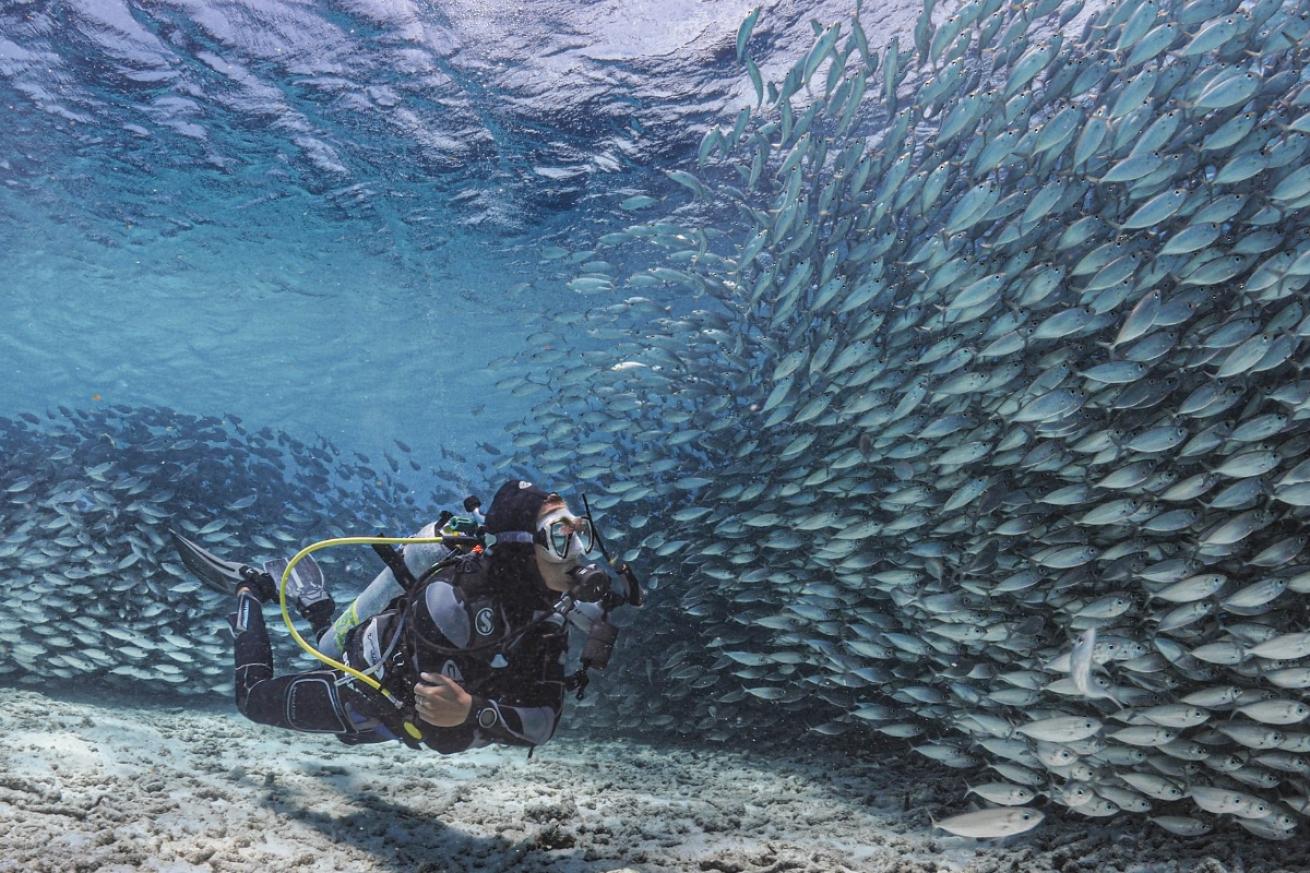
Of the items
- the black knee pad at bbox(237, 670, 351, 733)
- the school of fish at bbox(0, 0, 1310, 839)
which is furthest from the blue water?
the black knee pad at bbox(237, 670, 351, 733)

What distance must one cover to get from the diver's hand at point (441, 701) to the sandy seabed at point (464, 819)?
0.81 metres

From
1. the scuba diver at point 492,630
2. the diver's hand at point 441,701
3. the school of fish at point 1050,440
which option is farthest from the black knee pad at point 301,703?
the school of fish at point 1050,440

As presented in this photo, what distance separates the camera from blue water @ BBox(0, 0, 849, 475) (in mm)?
10984

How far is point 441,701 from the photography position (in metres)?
3.09

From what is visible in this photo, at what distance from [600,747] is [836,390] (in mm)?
4985

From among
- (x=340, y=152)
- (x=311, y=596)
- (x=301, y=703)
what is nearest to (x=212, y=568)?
(x=311, y=596)

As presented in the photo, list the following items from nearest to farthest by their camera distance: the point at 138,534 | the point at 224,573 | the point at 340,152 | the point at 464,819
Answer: the point at 464,819, the point at 224,573, the point at 138,534, the point at 340,152

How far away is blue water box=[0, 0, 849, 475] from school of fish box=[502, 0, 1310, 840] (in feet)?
15.8

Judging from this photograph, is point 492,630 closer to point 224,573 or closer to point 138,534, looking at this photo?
point 224,573

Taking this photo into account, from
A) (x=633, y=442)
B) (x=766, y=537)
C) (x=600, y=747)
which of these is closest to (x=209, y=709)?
(x=600, y=747)

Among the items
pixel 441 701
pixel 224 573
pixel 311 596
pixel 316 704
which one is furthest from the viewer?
pixel 224 573

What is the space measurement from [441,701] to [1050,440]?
5044mm

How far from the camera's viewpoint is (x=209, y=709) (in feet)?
31.5

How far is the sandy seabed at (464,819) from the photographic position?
3.34 m
